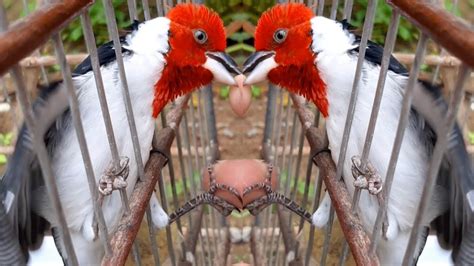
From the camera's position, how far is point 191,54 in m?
1.11

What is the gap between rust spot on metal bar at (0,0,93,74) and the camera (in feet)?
1.59

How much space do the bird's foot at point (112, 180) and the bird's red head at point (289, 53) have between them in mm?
401

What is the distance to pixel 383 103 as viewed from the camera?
95cm

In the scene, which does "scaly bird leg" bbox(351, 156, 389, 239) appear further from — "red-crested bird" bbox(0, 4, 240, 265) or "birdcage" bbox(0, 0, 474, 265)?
"red-crested bird" bbox(0, 4, 240, 265)

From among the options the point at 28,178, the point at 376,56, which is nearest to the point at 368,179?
the point at 376,56

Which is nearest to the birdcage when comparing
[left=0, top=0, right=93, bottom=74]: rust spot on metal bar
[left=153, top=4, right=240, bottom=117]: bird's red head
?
[left=0, top=0, right=93, bottom=74]: rust spot on metal bar

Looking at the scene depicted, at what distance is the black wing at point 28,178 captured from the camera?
0.76 meters

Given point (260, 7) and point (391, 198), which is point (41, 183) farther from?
point (260, 7)

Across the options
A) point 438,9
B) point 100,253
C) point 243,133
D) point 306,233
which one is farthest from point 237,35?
point 438,9

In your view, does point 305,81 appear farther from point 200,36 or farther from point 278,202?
point 278,202

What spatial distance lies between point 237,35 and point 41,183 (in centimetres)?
108

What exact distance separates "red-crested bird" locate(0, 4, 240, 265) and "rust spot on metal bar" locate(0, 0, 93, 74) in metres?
0.22

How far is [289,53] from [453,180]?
1.30 ft

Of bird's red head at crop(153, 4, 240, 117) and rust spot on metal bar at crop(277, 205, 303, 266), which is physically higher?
bird's red head at crop(153, 4, 240, 117)
